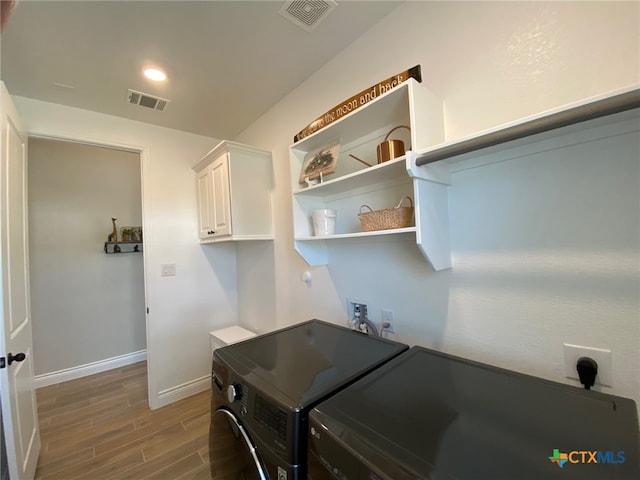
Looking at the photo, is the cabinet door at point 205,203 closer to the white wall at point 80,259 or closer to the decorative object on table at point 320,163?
the decorative object on table at point 320,163

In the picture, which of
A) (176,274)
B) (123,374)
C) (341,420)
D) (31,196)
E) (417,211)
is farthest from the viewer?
(123,374)

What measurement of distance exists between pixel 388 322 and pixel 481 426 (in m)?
0.73

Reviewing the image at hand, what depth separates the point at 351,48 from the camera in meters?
1.56

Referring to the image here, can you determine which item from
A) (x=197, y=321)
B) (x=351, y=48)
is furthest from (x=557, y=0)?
(x=197, y=321)

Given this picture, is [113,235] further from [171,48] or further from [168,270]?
[171,48]

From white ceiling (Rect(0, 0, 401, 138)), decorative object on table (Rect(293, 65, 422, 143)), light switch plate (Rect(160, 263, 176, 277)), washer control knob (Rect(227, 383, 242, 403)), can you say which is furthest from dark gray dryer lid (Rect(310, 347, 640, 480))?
light switch plate (Rect(160, 263, 176, 277))

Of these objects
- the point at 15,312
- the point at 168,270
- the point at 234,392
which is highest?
the point at 168,270

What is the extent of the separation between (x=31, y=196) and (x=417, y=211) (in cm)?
392

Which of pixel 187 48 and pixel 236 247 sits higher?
pixel 187 48

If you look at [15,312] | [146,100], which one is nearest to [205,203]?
[146,100]

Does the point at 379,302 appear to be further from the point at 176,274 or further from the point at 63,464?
the point at 63,464

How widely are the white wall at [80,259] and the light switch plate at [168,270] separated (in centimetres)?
130

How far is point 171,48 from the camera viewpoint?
153cm

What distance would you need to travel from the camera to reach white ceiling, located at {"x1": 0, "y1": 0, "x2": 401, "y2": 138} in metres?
1.30
